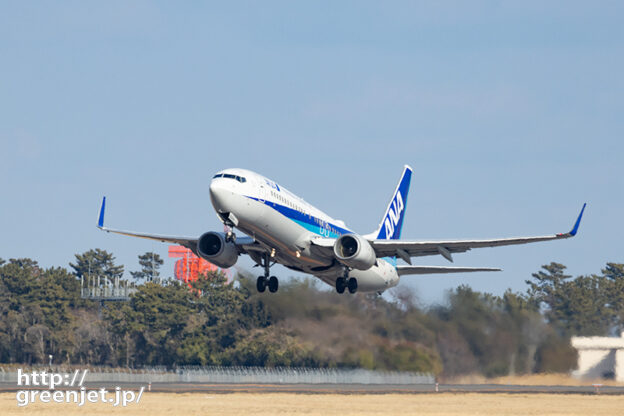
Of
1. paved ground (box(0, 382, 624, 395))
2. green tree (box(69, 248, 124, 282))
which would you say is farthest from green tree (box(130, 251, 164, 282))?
paved ground (box(0, 382, 624, 395))

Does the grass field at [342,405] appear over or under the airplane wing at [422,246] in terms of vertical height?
under

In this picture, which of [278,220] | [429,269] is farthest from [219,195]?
[429,269]

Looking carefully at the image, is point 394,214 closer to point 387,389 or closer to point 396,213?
point 396,213

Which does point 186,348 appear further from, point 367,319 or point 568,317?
point 568,317

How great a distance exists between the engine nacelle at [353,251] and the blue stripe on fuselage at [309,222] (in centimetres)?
142

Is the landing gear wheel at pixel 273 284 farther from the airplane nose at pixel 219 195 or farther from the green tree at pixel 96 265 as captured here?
the green tree at pixel 96 265

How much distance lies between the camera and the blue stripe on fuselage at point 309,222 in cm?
4503

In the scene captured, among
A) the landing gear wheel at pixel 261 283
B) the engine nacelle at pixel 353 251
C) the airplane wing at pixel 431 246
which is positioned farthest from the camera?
the landing gear wheel at pixel 261 283

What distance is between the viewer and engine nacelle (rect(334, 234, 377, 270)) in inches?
1874

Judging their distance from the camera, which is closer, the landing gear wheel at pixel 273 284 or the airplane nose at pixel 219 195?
the airplane nose at pixel 219 195

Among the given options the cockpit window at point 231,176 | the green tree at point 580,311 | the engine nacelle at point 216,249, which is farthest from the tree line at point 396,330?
the cockpit window at point 231,176

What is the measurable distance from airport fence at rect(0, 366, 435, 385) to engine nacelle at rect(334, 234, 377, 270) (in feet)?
55.4

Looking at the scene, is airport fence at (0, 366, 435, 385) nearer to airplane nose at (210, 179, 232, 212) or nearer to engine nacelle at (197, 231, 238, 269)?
engine nacelle at (197, 231, 238, 269)

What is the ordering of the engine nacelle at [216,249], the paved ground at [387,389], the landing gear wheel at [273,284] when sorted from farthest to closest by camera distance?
1. the paved ground at [387,389]
2. the landing gear wheel at [273,284]
3. the engine nacelle at [216,249]
